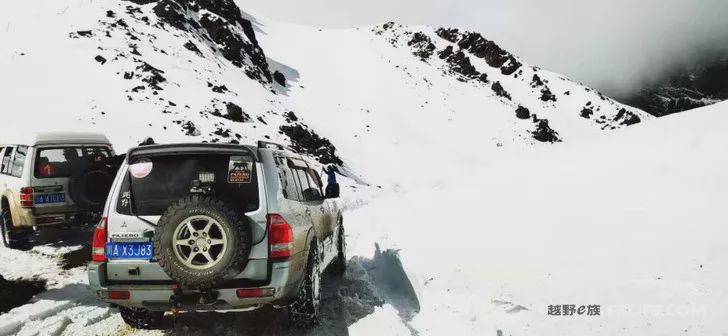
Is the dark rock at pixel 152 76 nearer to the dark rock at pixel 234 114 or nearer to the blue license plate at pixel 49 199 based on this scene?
the dark rock at pixel 234 114

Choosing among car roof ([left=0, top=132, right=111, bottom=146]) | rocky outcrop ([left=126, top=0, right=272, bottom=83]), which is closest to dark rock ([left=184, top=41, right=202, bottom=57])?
rocky outcrop ([left=126, top=0, right=272, bottom=83])

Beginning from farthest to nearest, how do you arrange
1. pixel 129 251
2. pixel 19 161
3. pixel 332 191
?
1. pixel 19 161
2. pixel 332 191
3. pixel 129 251

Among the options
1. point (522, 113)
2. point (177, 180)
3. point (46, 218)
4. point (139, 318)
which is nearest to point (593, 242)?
point (177, 180)

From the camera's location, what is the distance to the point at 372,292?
6906mm

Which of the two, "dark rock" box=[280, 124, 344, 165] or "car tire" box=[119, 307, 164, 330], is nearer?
"car tire" box=[119, 307, 164, 330]

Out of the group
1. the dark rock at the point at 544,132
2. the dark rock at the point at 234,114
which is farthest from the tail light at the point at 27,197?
the dark rock at the point at 544,132

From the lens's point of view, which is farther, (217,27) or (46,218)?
(217,27)

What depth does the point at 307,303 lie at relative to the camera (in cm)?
505

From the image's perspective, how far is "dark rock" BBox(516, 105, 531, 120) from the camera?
79.7 meters

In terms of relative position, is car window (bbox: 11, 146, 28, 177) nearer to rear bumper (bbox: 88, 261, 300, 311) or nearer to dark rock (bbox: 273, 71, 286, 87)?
rear bumper (bbox: 88, 261, 300, 311)

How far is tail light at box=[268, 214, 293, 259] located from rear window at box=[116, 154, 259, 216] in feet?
0.78

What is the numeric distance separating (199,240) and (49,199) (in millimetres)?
6934

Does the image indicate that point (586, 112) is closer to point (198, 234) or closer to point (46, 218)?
point (46, 218)

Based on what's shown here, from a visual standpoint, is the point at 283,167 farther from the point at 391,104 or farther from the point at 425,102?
the point at 425,102
